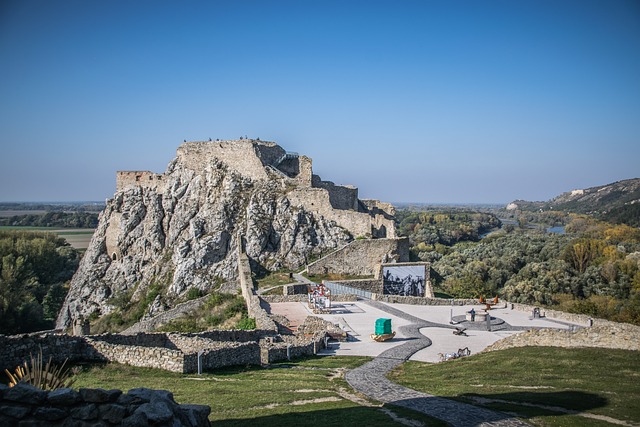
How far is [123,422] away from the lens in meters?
6.59

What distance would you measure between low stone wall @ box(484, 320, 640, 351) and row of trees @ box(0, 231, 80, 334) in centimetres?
4249

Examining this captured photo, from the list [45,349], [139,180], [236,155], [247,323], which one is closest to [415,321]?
[247,323]

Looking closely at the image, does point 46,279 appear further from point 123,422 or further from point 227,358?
point 123,422

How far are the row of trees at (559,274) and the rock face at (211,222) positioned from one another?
42.2 feet

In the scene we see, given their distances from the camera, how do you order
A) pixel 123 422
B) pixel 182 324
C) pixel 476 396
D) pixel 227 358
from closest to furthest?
1. pixel 123 422
2. pixel 476 396
3. pixel 227 358
4. pixel 182 324

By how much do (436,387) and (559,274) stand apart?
4574cm

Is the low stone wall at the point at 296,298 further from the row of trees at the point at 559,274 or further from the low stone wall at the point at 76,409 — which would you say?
the low stone wall at the point at 76,409

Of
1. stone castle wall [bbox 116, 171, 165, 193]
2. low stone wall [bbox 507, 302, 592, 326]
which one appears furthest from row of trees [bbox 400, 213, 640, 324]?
stone castle wall [bbox 116, 171, 165, 193]

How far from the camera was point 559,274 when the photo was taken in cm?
5309

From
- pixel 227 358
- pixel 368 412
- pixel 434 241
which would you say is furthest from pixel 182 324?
pixel 434 241

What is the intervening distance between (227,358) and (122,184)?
4512 cm

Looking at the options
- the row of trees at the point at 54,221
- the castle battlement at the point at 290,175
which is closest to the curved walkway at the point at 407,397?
the castle battlement at the point at 290,175

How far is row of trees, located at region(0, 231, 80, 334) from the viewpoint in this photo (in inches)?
1790

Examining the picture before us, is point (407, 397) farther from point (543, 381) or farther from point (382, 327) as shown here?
point (382, 327)
